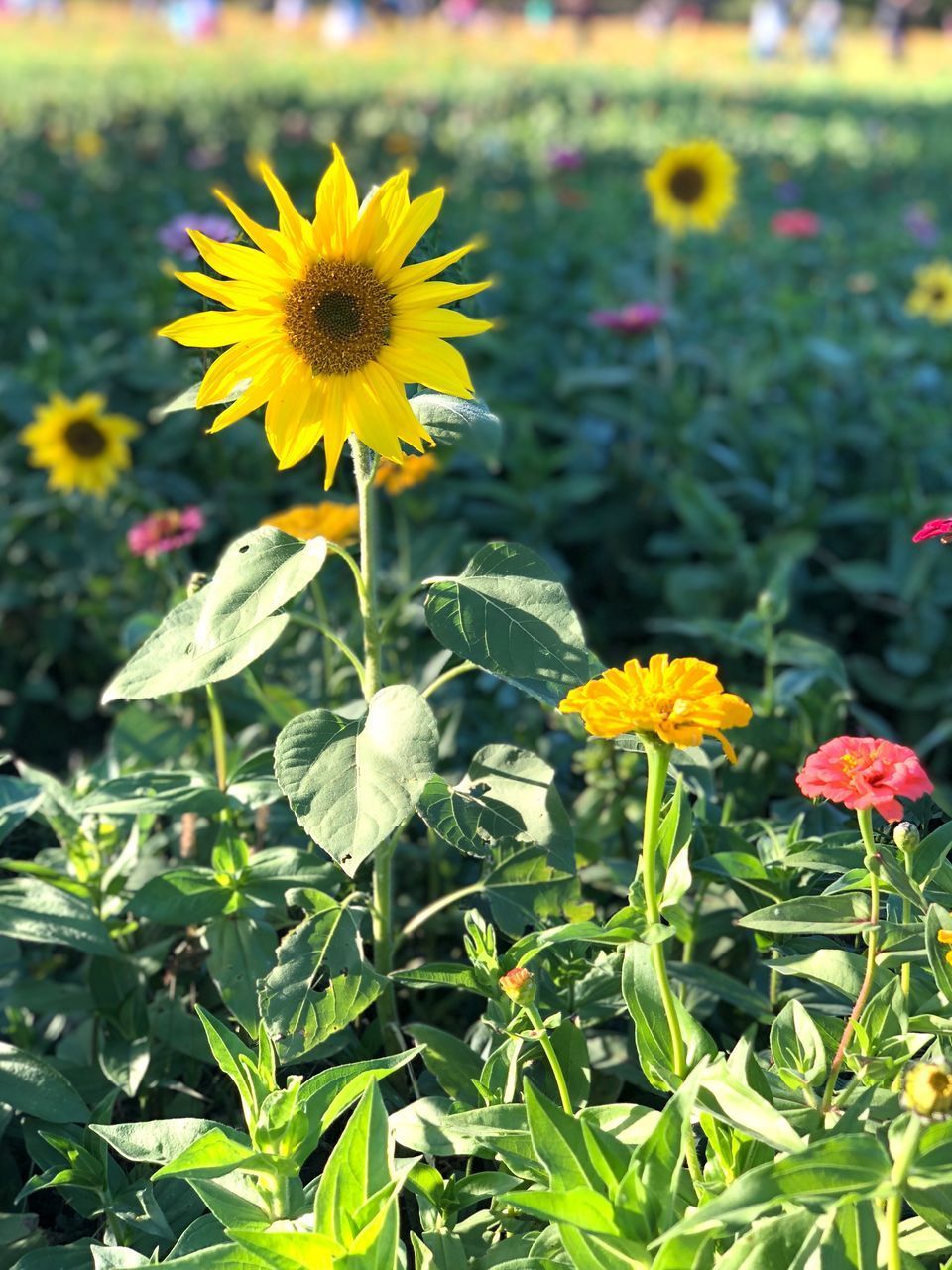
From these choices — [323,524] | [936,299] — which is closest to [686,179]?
[936,299]

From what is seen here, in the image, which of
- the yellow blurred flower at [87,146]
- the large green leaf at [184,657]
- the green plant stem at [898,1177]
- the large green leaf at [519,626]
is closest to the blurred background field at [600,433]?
the yellow blurred flower at [87,146]

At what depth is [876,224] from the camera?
7199mm

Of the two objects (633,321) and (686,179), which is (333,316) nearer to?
(633,321)

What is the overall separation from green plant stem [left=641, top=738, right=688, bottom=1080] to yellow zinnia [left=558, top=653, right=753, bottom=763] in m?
0.03

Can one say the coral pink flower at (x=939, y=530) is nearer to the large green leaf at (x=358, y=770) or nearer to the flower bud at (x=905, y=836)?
the flower bud at (x=905, y=836)

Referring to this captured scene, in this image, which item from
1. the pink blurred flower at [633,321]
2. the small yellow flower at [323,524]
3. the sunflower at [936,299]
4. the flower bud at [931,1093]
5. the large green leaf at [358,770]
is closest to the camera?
the flower bud at [931,1093]

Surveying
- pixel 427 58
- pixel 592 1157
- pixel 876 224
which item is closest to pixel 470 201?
pixel 876 224

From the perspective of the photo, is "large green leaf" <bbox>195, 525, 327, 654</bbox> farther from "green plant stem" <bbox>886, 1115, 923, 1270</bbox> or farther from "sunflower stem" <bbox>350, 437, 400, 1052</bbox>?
"green plant stem" <bbox>886, 1115, 923, 1270</bbox>

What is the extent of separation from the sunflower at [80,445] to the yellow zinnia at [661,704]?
2138 mm

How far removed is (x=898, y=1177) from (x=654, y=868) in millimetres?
369

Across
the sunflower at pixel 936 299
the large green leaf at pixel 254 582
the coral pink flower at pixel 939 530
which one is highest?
the coral pink flower at pixel 939 530

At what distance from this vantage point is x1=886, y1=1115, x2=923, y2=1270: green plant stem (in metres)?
1.02

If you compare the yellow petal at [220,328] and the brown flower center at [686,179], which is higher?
the yellow petal at [220,328]

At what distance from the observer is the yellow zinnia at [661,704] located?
48.7 inches
